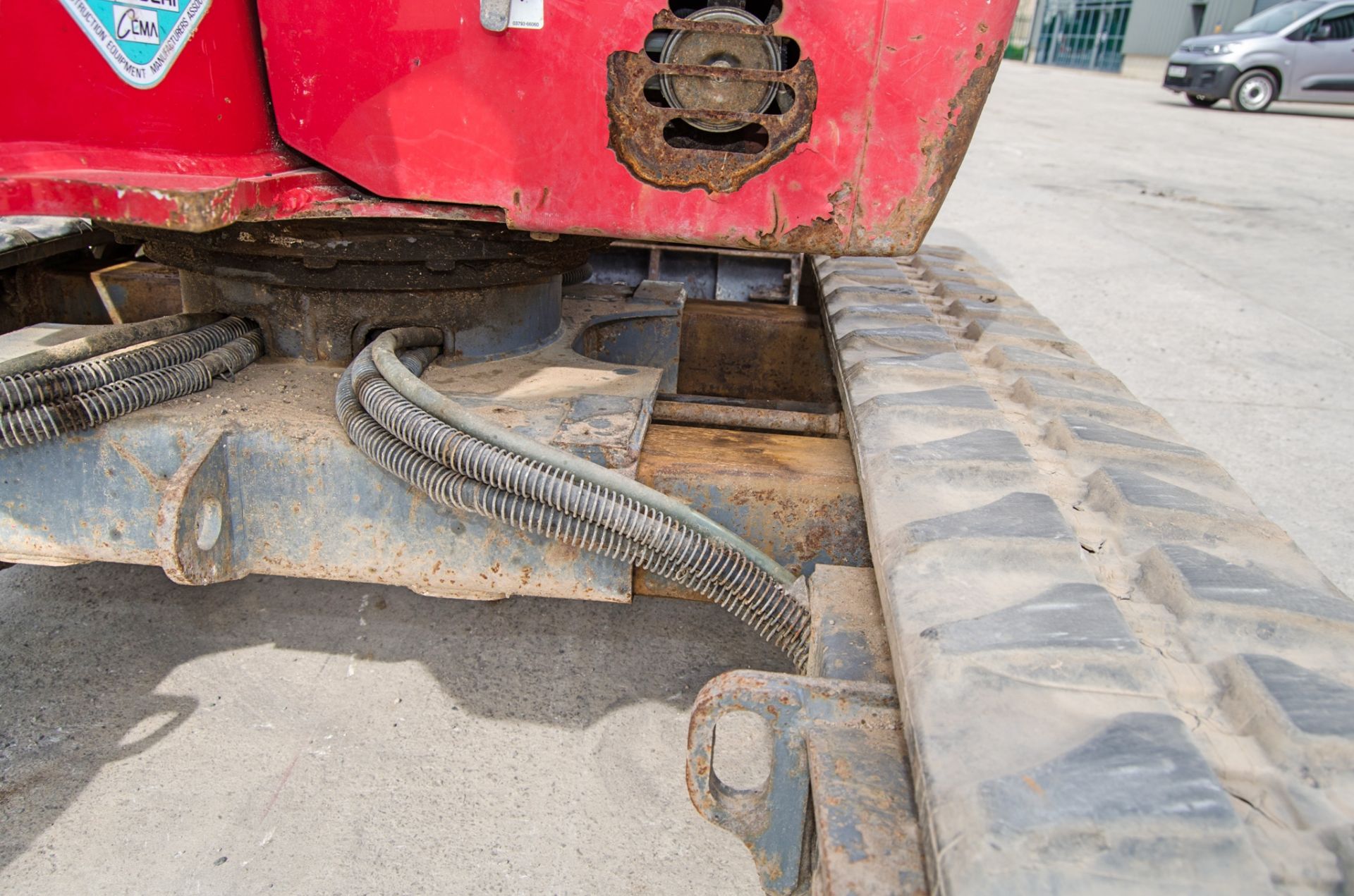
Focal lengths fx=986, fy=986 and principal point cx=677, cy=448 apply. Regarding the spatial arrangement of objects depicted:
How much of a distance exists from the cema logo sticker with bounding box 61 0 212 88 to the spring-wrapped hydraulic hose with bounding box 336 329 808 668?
2.01 ft

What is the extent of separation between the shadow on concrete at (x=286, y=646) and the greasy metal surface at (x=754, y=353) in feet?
2.28

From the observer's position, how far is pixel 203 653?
7.76 feet

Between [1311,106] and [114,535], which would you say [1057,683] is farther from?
[1311,106]

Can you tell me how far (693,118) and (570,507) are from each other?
0.66 meters

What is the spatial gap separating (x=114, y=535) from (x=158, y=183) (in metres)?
0.65

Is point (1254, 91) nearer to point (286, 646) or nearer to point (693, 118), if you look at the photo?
point (693, 118)

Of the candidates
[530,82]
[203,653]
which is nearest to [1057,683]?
[530,82]

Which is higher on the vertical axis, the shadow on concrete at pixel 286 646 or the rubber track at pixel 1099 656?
the rubber track at pixel 1099 656

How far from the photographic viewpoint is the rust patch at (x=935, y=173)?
1.58 m

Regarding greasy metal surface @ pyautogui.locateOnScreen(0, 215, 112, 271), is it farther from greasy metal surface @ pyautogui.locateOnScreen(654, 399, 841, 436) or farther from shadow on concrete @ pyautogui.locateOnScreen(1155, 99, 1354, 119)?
shadow on concrete @ pyautogui.locateOnScreen(1155, 99, 1354, 119)

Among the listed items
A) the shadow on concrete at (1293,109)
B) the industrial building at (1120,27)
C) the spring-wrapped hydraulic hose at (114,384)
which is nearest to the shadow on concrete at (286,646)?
the spring-wrapped hydraulic hose at (114,384)

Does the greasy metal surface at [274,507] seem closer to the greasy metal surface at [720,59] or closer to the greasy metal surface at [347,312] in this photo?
the greasy metal surface at [347,312]

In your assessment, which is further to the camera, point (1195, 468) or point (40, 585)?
point (40, 585)

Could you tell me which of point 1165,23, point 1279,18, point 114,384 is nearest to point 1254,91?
point 1279,18
